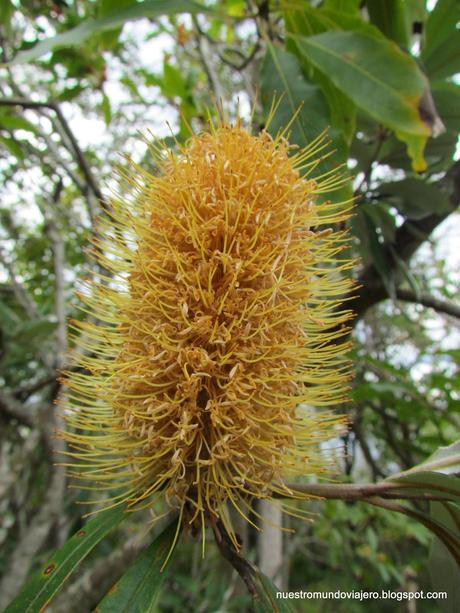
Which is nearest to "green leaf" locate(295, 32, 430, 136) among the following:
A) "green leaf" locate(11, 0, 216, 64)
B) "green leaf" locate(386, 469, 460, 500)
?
"green leaf" locate(11, 0, 216, 64)

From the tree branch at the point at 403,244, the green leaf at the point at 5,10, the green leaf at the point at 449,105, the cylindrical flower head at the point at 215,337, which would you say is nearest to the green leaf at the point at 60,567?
the cylindrical flower head at the point at 215,337

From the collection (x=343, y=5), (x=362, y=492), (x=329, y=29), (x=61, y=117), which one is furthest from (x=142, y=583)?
(x=61, y=117)

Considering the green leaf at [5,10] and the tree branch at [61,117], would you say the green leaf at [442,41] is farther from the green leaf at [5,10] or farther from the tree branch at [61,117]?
the green leaf at [5,10]

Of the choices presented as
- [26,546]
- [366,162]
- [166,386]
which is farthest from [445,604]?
[26,546]

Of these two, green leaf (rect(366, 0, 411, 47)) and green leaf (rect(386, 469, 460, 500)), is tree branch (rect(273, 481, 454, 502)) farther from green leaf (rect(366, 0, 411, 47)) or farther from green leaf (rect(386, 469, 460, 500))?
green leaf (rect(366, 0, 411, 47))

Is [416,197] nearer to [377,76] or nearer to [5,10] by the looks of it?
[377,76]
